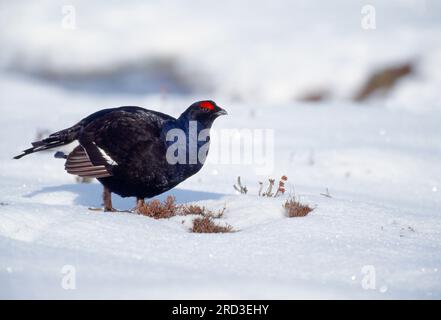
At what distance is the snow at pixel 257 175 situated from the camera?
4.65m

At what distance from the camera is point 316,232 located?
19.0ft

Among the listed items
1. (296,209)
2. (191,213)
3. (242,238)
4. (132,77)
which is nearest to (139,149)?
(191,213)

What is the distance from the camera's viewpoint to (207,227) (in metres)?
5.98

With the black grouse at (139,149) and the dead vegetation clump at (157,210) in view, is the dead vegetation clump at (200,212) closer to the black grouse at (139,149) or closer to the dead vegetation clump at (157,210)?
the dead vegetation clump at (157,210)

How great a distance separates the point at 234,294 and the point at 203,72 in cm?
1815

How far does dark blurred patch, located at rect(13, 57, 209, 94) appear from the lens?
68.5 feet

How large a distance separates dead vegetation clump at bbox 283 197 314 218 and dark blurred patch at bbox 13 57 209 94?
14228 mm

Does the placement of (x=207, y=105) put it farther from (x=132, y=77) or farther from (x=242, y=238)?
(x=132, y=77)

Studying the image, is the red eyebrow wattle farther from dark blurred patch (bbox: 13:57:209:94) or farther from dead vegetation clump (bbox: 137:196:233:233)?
dark blurred patch (bbox: 13:57:209:94)

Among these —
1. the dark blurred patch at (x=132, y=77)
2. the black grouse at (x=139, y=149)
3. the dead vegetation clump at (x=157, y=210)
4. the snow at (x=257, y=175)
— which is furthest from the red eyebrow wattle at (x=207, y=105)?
the dark blurred patch at (x=132, y=77)

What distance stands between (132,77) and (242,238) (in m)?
17.0
